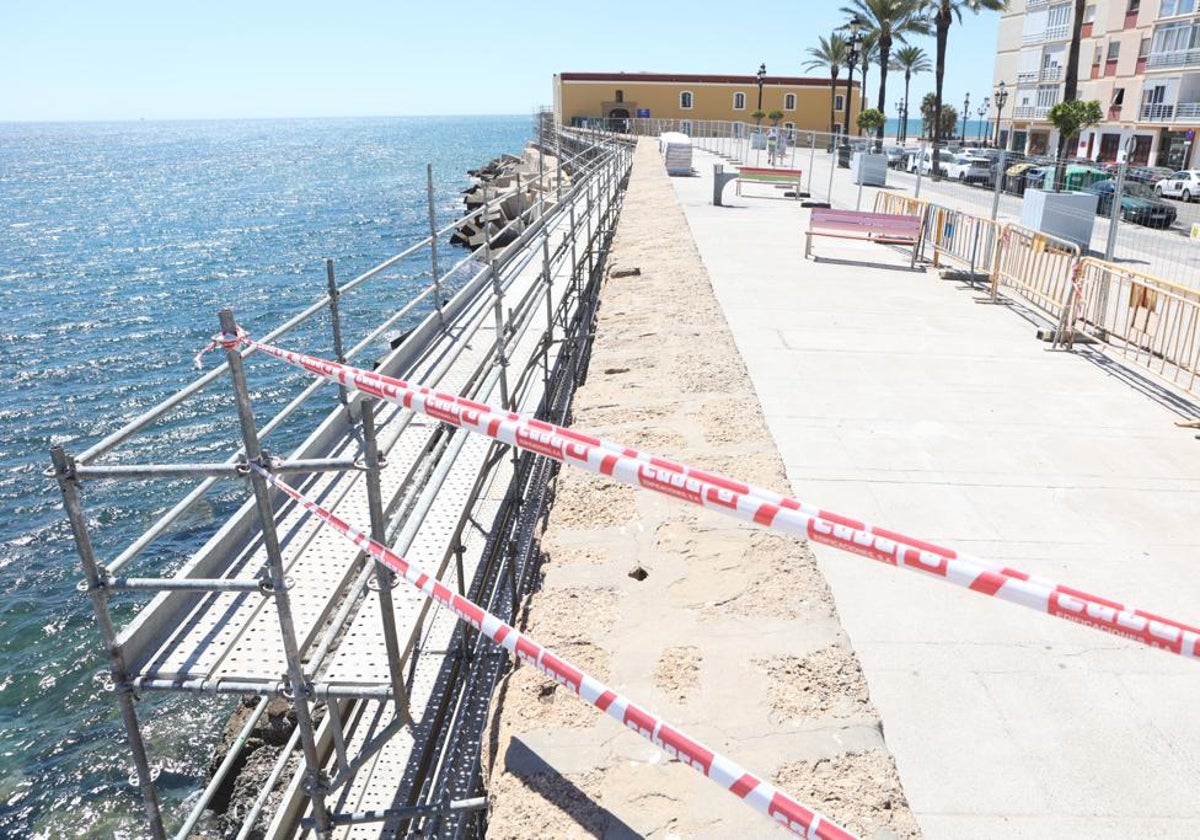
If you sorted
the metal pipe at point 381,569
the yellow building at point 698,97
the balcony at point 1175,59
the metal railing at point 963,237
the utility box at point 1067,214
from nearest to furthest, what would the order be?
the metal pipe at point 381,569
the metal railing at point 963,237
the utility box at point 1067,214
the balcony at point 1175,59
the yellow building at point 698,97

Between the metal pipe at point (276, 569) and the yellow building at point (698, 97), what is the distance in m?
73.8

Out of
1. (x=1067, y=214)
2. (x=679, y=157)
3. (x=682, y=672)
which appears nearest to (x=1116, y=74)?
(x=679, y=157)

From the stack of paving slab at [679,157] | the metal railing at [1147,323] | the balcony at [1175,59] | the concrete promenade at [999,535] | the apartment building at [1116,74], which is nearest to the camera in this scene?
the concrete promenade at [999,535]

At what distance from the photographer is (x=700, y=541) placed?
405 centimetres

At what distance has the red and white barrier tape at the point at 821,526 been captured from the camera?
1939 mm

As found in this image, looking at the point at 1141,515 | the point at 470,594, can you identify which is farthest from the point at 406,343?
the point at 1141,515

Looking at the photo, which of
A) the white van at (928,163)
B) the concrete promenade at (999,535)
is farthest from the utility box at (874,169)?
the concrete promenade at (999,535)

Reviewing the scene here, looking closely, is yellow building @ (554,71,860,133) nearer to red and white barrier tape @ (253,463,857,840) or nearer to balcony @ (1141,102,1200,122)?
balcony @ (1141,102,1200,122)

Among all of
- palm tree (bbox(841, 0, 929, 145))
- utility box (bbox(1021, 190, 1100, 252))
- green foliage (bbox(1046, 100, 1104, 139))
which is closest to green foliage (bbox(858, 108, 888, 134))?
palm tree (bbox(841, 0, 929, 145))

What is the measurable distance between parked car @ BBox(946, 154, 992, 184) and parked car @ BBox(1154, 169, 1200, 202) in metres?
6.07

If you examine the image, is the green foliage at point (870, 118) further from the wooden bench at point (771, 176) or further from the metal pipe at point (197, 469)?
the metal pipe at point (197, 469)

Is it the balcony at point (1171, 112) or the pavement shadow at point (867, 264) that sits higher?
the balcony at point (1171, 112)

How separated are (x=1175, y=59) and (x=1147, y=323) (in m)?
49.6

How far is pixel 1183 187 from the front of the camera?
3409 centimetres
